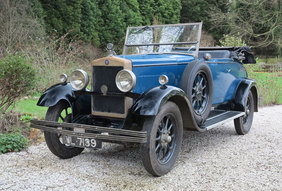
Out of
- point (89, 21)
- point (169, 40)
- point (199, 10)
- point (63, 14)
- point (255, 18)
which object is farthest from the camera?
point (199, 10)

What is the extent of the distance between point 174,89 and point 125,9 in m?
19.0

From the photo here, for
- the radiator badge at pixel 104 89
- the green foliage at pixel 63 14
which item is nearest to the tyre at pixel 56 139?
the radiator badge at pixel 104 89

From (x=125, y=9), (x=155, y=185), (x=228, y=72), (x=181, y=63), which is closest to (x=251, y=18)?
(x=125, y=9)

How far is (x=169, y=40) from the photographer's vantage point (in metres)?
Result: 5.10

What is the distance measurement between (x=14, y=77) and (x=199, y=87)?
10.1 feet

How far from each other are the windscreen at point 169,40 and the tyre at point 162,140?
1.47 m

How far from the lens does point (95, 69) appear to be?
4.13m

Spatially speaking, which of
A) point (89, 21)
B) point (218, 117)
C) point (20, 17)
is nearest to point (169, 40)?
point (218, 117)

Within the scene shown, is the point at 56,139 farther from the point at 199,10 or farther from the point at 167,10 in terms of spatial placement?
the point at 199,10

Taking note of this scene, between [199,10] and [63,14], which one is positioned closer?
[63,14]

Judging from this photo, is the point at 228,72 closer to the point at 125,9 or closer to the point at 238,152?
the point at 238,152

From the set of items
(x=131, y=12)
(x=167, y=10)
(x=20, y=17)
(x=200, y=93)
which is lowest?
(x=200, y=93)

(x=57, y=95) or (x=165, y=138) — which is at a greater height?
(x=57, y=95)

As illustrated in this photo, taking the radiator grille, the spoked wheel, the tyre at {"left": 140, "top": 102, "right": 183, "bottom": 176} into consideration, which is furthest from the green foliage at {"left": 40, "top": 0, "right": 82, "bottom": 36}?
the tyre at {"left": 140, "top": 102, "right": 183, "bottom": 176}
